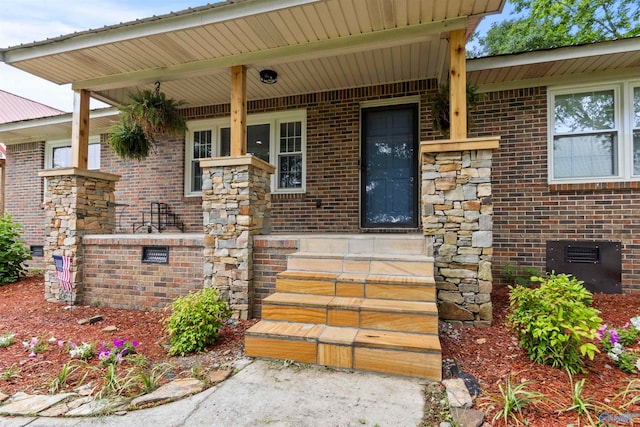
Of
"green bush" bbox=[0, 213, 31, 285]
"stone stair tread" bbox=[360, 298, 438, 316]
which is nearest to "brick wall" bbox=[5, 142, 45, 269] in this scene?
"green bush" bbox=[0, 213, 31, 285]

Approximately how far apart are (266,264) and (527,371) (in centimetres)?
250

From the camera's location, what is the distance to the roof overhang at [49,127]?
5.99m

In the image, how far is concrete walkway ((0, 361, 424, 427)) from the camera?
174 centimetres

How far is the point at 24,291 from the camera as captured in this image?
5.03 meters

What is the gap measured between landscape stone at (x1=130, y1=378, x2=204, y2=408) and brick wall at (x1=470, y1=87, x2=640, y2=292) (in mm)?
4046

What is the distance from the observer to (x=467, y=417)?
1722 mm

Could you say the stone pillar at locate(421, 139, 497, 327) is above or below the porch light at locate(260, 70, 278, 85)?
below

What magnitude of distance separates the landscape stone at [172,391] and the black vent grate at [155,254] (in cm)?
212

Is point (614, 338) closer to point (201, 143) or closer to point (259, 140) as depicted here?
point (259, 140)

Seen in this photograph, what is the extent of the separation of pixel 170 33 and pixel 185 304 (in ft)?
9.11

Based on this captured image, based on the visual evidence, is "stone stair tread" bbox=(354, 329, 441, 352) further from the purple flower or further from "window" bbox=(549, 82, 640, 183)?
"window" bbox=(549, 82, 640, 183)

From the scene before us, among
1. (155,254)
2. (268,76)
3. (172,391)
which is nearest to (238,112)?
(268,76)

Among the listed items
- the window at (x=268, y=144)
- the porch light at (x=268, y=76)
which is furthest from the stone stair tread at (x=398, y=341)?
the porch light at (x=268, y=76)

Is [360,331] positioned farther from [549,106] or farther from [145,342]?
[549,106]
